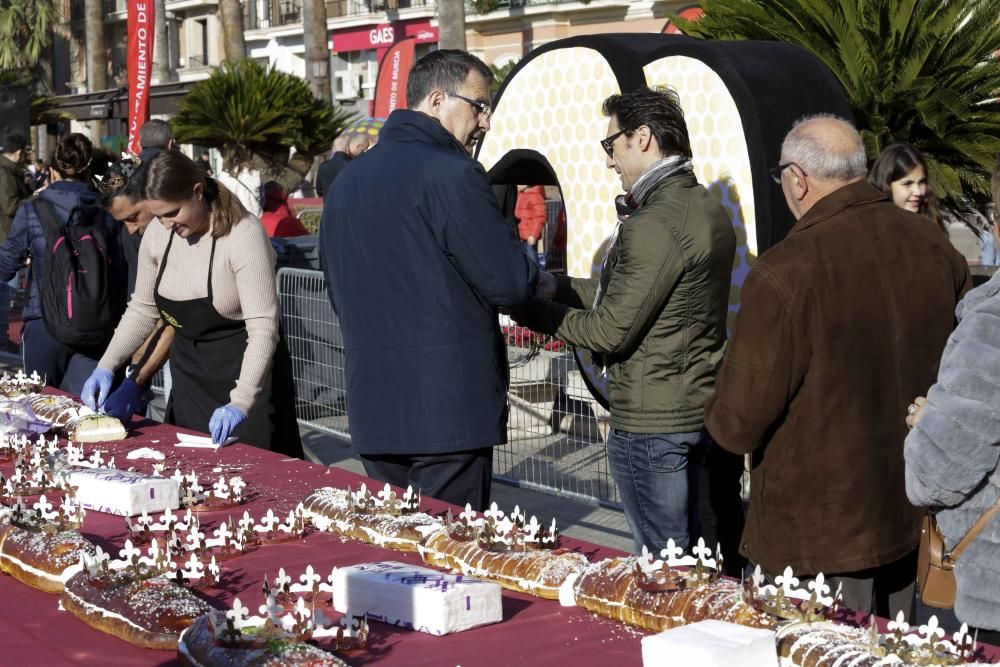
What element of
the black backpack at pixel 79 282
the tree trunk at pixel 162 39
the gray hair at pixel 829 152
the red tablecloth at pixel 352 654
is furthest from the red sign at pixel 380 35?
the red tablecloth at pixel 352 654

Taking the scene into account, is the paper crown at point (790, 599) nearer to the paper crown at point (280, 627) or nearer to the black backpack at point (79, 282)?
the paper crown at point (280, 627)

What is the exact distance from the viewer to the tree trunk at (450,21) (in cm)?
2098

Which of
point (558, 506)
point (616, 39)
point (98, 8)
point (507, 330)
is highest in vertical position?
point (98, 8)

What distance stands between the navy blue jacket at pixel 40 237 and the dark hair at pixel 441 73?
288cm

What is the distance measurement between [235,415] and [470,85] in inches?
52.6

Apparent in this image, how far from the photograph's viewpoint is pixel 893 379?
3342 mm

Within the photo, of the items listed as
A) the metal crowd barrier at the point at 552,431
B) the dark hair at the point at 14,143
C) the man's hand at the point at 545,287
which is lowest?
the metal crowd barrier at the point at 552,431

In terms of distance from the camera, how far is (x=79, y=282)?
6133mm

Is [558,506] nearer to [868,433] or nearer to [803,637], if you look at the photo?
[868,433]

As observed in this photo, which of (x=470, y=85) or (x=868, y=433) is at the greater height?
(x=470, y=85)

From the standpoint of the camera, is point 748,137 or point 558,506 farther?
point 558,506

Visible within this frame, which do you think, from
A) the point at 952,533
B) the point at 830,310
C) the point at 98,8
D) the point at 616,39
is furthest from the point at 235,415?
the point at 98,8

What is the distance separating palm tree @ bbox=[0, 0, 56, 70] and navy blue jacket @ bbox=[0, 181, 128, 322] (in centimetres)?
4242

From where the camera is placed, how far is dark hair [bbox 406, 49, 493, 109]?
388 centimetres
